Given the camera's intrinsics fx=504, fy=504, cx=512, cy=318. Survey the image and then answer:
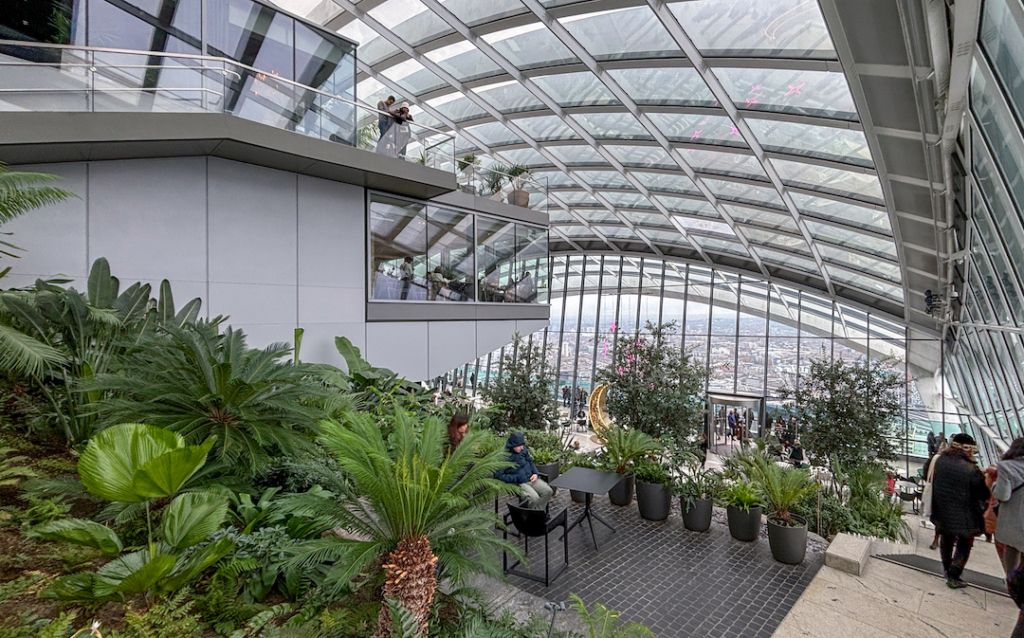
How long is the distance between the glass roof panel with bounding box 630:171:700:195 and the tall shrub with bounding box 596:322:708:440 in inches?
420

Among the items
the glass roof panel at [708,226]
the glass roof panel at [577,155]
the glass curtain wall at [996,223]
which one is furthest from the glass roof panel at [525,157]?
the glass curtain wall at [996,223]

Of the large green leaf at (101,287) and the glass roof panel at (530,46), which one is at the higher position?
the glass roof panel at (530,46)

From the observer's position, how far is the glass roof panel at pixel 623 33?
11.9 meters

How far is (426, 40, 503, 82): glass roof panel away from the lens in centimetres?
1566

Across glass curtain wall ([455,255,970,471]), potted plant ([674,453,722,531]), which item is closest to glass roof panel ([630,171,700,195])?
glass curtain wall ([455,255,970,471])

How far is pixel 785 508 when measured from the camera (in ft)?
23.1

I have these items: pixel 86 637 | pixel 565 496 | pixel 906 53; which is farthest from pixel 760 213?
pixel 86 637

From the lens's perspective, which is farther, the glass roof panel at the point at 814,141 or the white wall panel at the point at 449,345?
the glass roof panel at the point at 814,141

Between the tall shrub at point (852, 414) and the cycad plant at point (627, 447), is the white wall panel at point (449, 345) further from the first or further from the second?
the tall shrub at point (852, 414)

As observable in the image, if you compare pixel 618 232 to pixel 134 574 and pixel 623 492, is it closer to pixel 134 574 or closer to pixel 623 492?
pixel 623 492

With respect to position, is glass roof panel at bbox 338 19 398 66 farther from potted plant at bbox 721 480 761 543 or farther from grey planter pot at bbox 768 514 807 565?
grey planter pot at bbox 768 514 807 565

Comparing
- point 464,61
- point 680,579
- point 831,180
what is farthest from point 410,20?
point 680,579

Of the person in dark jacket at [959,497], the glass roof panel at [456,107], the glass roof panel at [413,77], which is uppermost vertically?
the glass roof panel at [413,77]

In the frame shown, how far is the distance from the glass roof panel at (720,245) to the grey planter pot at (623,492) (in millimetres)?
18707
